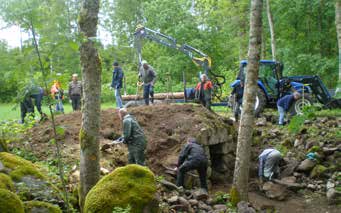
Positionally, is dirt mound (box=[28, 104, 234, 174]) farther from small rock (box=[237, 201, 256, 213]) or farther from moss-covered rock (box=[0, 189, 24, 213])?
moss-covered rock (box=[0, 189, 24, 213])

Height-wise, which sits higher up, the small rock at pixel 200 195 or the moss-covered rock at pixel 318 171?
the small rock at pixel 200 195

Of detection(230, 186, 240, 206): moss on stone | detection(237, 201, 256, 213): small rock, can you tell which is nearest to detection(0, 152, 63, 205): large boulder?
detection(237, 201, 256, 213): small rock

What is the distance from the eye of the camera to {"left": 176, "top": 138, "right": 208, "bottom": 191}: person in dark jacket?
9.62 metres

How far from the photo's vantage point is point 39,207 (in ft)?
17.9

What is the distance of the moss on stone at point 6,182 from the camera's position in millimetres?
5431

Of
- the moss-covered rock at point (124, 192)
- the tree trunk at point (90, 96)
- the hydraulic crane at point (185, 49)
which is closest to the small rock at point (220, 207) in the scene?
the moss-covered rock at point (124, 192)

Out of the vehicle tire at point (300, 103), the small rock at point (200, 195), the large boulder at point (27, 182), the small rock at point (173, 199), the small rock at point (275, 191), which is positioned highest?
the vehicle tire at point (300, 103)

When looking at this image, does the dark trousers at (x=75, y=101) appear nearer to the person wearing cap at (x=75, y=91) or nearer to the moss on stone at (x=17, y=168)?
the person wearing cap at (x=75, y=91)

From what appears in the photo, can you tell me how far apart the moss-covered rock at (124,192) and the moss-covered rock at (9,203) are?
1.11 m

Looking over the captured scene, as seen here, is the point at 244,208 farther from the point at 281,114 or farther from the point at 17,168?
the point at 281,114

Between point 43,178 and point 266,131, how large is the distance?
34.4 ft

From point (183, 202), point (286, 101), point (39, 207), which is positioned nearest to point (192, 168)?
point (183, 202)

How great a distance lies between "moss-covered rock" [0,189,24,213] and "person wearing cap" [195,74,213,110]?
10679 millimetres

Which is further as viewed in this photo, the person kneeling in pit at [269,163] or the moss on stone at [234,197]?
the person kneeling in pit at [269,163]
